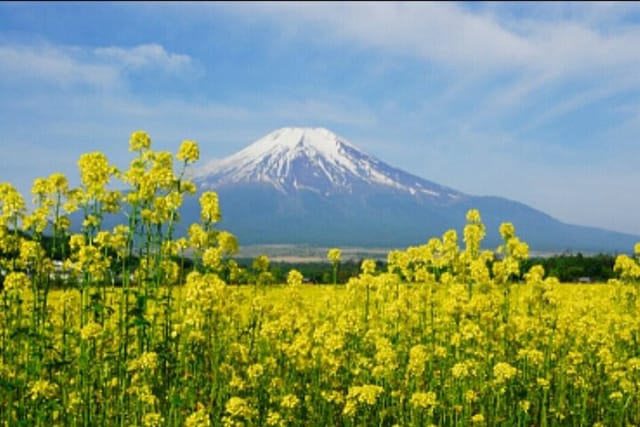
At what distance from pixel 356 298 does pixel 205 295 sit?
518 centimetres

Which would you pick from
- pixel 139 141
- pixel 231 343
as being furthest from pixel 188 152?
pixel 231 343

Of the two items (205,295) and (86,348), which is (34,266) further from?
(205,295)

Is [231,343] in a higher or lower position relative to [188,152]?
lower

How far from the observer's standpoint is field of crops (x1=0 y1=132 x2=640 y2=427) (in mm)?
7453

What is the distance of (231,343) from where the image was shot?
30.5ft

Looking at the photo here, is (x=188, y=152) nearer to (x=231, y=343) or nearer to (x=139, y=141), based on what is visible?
(x=139, y=141)

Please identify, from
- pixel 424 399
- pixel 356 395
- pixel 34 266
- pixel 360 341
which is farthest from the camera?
pixel 360 341

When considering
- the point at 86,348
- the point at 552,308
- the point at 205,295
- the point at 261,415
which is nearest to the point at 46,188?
the point at 86,348

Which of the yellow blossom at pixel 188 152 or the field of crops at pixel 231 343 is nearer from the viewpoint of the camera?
the field of crops at pixel 231 343

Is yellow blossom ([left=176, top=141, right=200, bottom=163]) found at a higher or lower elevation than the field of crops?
higher

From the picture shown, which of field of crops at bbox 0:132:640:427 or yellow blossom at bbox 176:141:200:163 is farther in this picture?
yellow blossom at bbox 176:141:200:163

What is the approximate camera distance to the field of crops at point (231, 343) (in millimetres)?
7453

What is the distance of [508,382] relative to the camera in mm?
8867

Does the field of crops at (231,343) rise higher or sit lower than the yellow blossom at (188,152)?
lower
